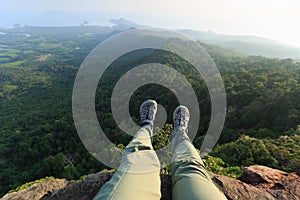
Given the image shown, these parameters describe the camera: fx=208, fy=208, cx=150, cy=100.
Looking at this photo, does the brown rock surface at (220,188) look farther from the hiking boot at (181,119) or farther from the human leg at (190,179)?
the hiking boot at (181,119)

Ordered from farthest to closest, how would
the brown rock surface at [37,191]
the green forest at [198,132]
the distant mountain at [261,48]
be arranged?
the distant mountain at [261,48], the green forest at [198,132], the brown rock surface at [37,191]

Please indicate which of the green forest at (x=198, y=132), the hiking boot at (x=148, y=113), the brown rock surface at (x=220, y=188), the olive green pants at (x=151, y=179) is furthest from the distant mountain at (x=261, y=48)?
the olive green pants at (x=151, y=179)

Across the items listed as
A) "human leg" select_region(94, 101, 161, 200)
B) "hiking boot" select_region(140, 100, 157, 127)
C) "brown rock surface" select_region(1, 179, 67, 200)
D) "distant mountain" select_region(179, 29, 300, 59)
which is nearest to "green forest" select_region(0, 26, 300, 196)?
"hiking boot" select_region(140, 100, 157, 127)

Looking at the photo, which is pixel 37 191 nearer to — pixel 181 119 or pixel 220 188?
pixel 220 188

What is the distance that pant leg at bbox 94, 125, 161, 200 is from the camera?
5.31 feet

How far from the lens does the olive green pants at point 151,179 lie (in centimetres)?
163

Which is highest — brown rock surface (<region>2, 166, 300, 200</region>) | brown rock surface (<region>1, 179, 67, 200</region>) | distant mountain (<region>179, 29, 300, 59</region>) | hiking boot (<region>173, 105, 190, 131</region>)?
distant mountain (<region>179, 29, 300, 59</region>)

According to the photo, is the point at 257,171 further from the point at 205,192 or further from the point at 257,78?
the point at 257,78

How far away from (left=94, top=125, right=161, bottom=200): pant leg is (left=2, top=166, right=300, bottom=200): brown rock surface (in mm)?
478

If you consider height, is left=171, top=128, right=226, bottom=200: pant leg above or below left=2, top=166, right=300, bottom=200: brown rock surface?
above

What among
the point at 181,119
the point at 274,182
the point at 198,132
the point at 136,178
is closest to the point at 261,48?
the point at 198,132

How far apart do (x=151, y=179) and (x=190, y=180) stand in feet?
1.24

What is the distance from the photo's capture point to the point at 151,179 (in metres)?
1.98

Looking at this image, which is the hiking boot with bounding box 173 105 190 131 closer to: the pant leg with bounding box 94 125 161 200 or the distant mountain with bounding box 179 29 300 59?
the pant leg with bounding box 94 125 161 200
